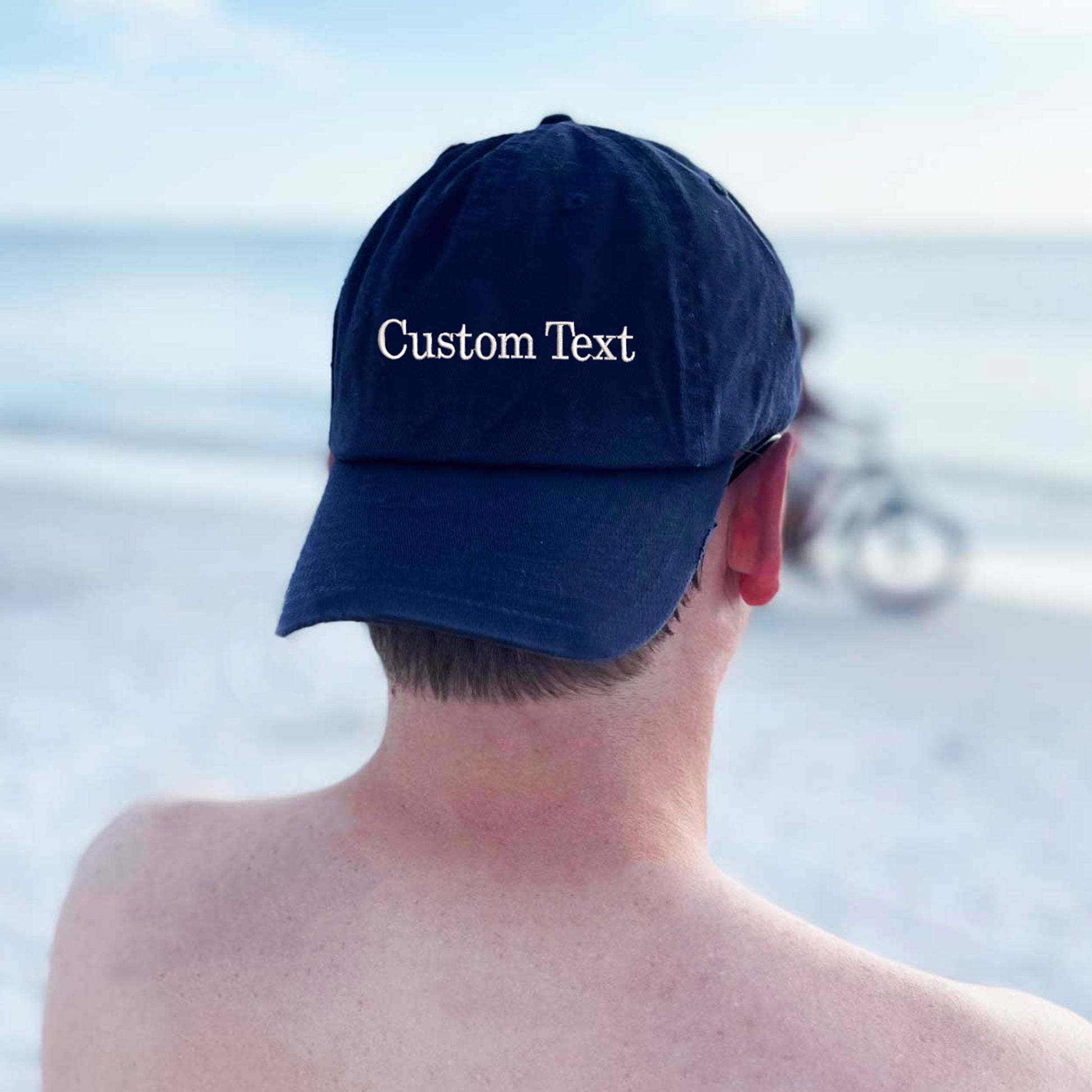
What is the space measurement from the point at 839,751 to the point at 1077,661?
1.89m

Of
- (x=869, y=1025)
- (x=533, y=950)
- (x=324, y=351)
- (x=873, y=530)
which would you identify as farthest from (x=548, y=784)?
(x=324, y=351)

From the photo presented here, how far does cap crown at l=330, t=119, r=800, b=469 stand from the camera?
123 cm

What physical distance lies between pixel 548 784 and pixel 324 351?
2575 cm

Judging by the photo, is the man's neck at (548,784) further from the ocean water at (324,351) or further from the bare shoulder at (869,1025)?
the ocean water at (324,351)

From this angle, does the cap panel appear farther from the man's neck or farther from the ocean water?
the ocean water

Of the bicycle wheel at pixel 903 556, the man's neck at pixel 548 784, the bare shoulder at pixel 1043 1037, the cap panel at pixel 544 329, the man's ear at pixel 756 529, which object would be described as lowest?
the bicycle wheel at pixel 903 556

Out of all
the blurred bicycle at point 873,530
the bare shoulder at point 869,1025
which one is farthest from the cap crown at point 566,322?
the blurred bicycle at point 873,530

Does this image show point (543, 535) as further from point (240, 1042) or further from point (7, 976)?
point (7, 976)

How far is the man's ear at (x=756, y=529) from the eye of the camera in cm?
133

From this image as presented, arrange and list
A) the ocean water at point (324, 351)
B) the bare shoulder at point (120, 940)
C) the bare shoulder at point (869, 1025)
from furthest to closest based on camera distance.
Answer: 1. the ocean water at point (324, 351)
2. the bare shoulder at point (120, 940)
3. the bare shoulder at point (869, 1025)

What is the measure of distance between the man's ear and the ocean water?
4867 millimetres

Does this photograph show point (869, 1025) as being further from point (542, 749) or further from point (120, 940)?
point (120, 940)

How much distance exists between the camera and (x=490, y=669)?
1201mm

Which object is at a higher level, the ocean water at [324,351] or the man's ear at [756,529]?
the man's ear at [756,529]
